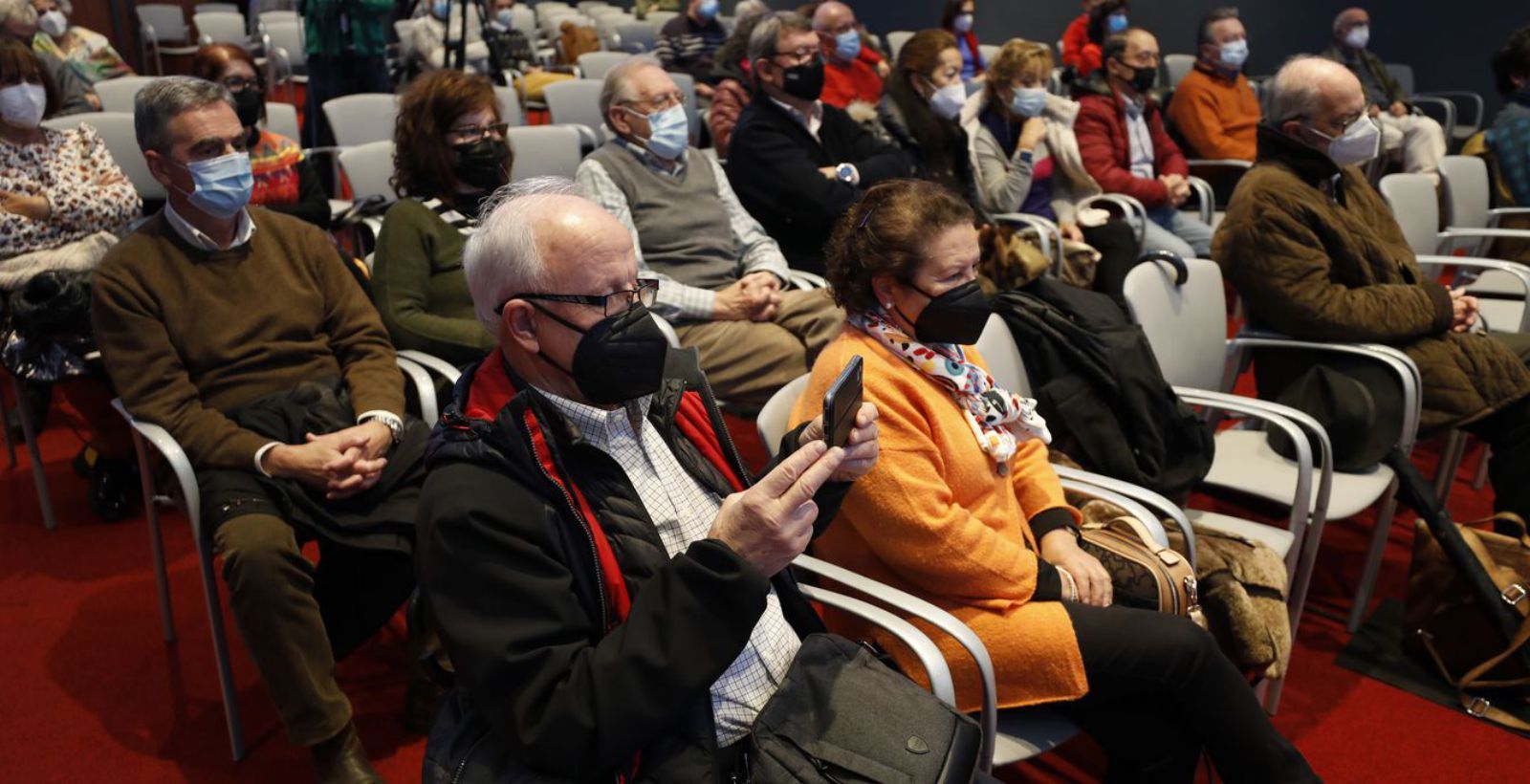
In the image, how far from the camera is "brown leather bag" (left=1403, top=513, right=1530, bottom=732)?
8.11 feet

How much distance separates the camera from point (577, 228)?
1.48 m

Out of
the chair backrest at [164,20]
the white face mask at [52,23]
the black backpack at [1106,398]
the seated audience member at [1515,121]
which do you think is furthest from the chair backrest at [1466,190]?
the chair backrest at [164,20]

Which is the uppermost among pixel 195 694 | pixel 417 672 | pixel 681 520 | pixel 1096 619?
pixel 681 520

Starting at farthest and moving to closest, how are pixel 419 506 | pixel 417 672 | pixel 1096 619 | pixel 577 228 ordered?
1. pixel 417 672
2. pixel 1096 619
3. pixel 577 228
4. pixel 419 506

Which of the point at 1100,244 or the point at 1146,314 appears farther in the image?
the point at 1100,244

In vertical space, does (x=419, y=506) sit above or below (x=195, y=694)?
above

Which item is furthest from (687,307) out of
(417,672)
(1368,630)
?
(1368,630)

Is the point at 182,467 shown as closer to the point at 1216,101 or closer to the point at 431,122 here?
the point at 431,122

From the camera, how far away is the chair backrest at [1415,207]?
13.3ft

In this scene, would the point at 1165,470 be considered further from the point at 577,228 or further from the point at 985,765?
the point at 577,228

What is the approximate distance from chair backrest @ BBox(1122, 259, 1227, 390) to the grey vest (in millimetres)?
1151

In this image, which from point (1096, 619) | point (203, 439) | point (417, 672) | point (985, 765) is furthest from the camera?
point (417, 672)

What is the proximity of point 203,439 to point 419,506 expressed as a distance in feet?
3.53

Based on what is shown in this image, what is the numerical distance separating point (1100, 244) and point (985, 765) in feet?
9.76
